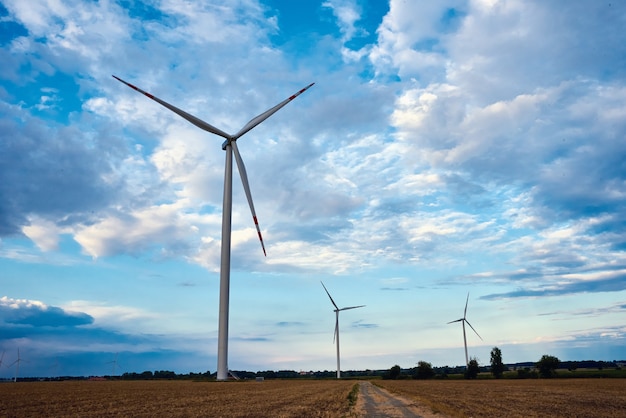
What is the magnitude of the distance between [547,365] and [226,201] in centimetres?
14392

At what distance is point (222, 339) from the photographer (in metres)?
83.4

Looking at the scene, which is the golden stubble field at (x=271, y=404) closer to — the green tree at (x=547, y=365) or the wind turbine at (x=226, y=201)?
the wind turbine at (x=226, y=201)

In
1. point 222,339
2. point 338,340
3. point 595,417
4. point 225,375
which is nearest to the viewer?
point 595,417

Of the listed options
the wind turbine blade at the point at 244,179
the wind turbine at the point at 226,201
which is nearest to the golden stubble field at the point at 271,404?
the wind turbine at the point at 226,201

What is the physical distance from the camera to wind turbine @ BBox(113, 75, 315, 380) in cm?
8369

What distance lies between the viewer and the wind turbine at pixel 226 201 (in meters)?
83.7

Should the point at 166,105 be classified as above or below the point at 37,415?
above

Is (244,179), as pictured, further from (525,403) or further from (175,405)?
(525,403)

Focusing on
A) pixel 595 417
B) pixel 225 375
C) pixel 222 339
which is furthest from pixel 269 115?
pixel 595 417

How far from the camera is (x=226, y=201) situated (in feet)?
289

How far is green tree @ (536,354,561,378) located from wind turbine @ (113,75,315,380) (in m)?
131

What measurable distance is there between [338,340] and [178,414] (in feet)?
475

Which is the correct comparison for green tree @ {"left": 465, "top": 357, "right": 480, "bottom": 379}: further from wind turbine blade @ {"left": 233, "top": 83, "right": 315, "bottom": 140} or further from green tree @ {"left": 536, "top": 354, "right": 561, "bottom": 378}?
wind turbine blade @ {"left": 233, "top": 83, "right": 315, "bottom": 140}

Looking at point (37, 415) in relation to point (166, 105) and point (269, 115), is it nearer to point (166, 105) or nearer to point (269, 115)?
point (166, 105)
